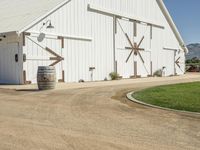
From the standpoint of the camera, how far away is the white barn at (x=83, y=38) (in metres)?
18.9

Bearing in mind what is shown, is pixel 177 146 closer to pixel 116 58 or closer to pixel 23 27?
pixel 23 27

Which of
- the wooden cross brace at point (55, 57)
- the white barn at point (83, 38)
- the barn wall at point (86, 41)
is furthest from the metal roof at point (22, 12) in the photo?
the wooden cross brace at point (55, 57)

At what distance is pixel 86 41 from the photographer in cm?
2273

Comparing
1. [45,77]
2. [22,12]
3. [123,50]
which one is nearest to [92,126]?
[45,77]

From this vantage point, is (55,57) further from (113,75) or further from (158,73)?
(158,73)

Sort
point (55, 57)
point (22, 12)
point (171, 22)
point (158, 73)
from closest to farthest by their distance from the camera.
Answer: point (55, 57) < point (22, 12) < point (158, 73) < point (171, 22)

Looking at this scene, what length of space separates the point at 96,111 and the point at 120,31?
17.1 m

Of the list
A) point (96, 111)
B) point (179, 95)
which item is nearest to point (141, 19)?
point (179, 95)

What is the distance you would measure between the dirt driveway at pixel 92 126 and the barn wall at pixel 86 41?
8445mm

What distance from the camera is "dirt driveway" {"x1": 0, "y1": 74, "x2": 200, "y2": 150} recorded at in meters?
6.25

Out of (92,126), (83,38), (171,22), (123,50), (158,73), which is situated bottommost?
(92,126)

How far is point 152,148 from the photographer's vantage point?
19.7ft

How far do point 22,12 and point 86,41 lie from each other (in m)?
4.33

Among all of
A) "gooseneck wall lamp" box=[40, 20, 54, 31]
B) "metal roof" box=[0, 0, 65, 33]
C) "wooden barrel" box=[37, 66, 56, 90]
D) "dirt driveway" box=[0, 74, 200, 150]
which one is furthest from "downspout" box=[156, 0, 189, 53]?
"dirt driveway" box=[0, 74, 200, 150]
